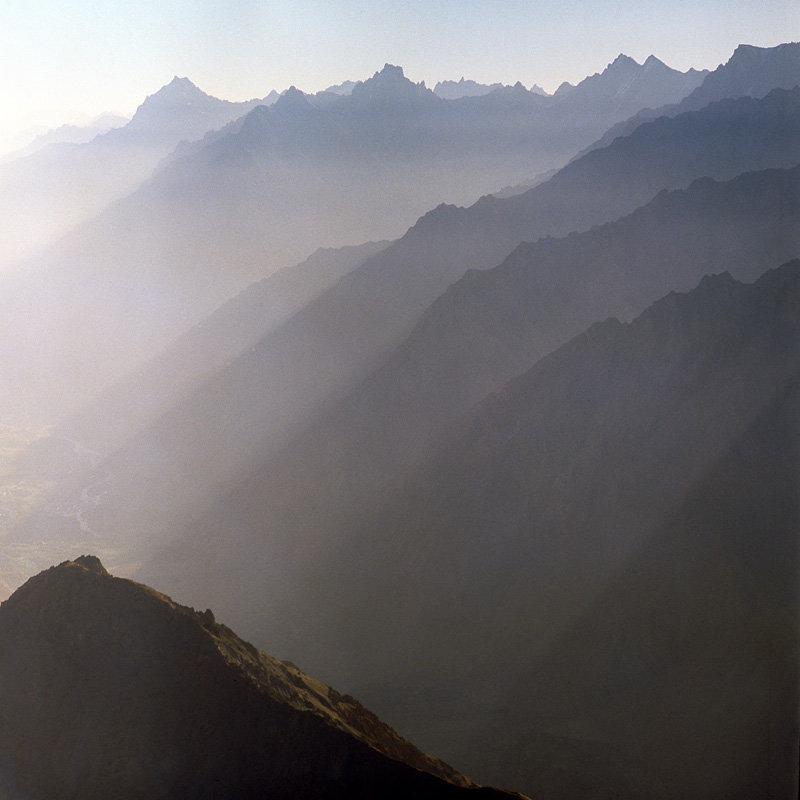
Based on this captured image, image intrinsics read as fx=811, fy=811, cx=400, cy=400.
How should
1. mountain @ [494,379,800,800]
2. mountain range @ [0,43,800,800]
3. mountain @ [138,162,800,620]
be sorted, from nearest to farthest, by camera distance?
mountain range @ [0,43,800,800]
mountain @ [494,379,800,800]
mountain @ [138,162,800,620]

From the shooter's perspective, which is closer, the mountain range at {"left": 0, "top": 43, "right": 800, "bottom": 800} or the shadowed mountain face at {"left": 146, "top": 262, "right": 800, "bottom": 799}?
the mountain range at {"left": 0, "top": 43, "right": 800, "bottom": 800}

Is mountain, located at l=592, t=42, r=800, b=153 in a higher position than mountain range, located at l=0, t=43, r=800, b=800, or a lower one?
higher

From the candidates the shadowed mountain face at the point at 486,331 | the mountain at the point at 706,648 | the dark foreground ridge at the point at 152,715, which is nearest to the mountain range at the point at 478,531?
the dark foreground ridge at the point at 152,715

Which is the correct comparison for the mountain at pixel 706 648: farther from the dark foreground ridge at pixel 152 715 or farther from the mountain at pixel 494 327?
the mountain at pixel 494 327

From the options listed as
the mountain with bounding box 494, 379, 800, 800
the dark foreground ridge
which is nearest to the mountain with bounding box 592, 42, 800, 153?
the mountain with bounding box 494, 379, 800, 800

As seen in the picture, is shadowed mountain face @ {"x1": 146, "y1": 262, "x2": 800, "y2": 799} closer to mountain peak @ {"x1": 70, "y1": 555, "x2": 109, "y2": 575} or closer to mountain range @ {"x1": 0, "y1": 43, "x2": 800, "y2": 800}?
mountain range @ {"x1": 0, "y1": 43, "x2": 800, "y2": 800}

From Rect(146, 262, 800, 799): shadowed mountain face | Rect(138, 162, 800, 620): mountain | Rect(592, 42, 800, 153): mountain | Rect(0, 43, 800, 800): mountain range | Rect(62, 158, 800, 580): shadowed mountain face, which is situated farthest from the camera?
Rect(592, 42, 800, 153): mountain

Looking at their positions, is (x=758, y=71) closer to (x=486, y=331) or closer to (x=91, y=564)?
(x=486, y=331)
